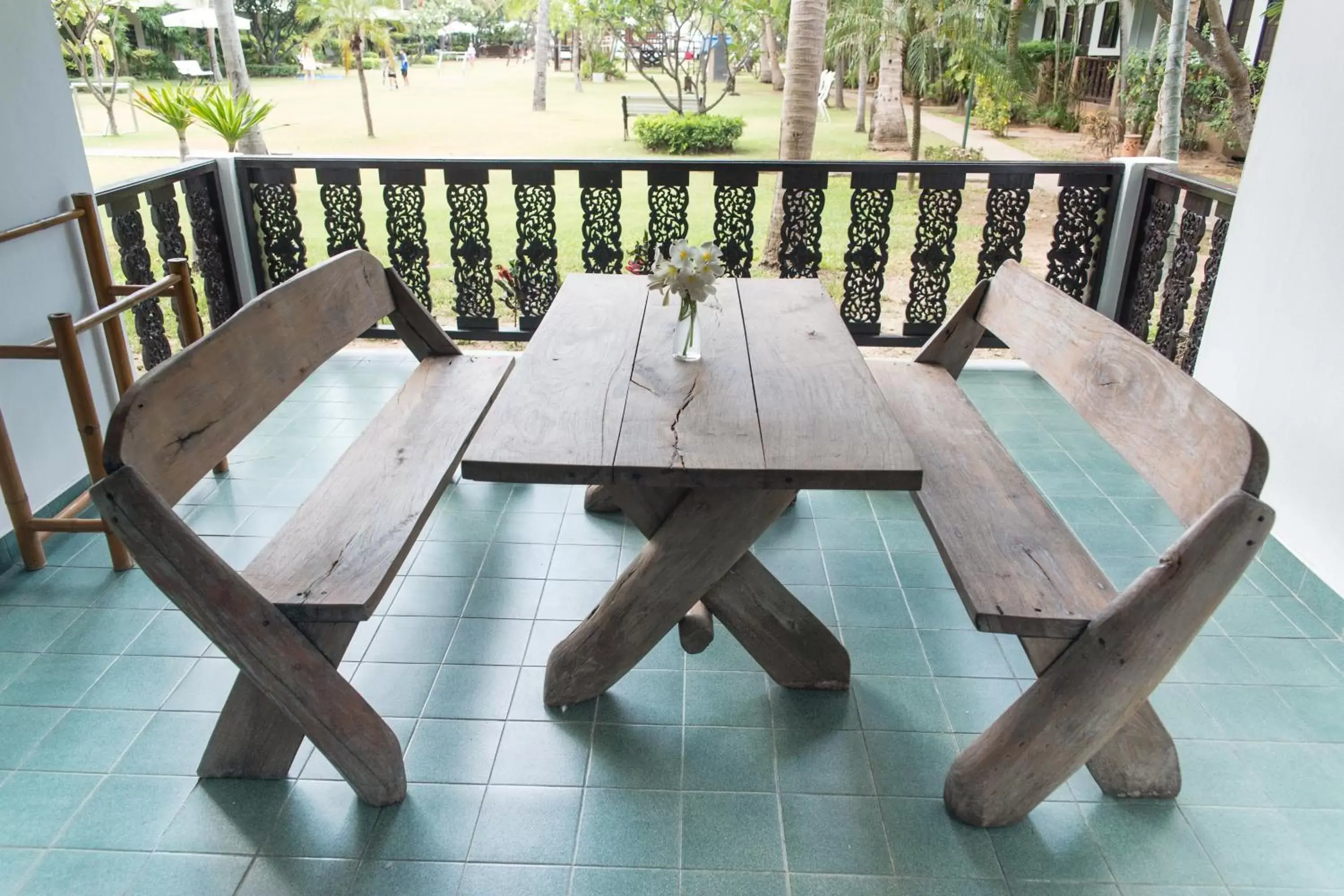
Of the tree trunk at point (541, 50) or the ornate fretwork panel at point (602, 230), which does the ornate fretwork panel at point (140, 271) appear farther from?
the tree trunk at point (541, 50)

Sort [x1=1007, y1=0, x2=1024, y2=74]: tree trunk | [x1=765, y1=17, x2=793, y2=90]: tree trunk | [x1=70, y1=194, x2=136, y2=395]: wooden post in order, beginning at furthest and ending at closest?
[x1=765, y1=17, x2=793, y2=90]: tree trunk
[x1=1007, y1=0, x2=1024, y2=74]: tree trunk
[x1=70, y1=194, x2=136, y2=395]: wooden post

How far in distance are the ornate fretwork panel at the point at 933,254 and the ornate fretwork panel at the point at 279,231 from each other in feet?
9.17

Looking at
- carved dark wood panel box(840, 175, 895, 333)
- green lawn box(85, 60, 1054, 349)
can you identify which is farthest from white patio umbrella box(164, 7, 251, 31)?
carved dark wood panel box(840, 175, 895, 333)

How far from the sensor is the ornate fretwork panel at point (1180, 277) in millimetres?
3639

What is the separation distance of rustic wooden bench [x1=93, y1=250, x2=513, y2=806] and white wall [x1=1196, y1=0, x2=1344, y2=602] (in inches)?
95.4

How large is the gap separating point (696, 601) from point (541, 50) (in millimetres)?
17495

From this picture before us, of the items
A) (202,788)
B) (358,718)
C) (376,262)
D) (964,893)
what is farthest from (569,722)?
(376,262)

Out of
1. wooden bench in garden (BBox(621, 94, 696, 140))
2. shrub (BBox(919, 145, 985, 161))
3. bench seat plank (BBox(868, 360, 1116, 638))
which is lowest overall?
shrub (BBox(919, 145, 985, 161))

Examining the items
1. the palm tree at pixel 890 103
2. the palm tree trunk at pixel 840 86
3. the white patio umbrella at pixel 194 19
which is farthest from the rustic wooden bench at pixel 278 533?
the palm tree trunk at pixel 840 86

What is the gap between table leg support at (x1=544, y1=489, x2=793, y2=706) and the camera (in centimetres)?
194

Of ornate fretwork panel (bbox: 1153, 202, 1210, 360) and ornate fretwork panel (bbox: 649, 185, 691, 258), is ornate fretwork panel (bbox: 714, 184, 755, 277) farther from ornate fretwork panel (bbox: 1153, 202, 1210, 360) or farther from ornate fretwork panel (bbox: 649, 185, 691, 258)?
ornate fretwork panel (bbox: 1153, 202, 1210, 360)

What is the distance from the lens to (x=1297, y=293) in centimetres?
278

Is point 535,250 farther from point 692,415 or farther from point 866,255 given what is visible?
point 692,415

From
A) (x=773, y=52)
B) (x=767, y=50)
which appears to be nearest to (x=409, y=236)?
(x=773, y=52)
